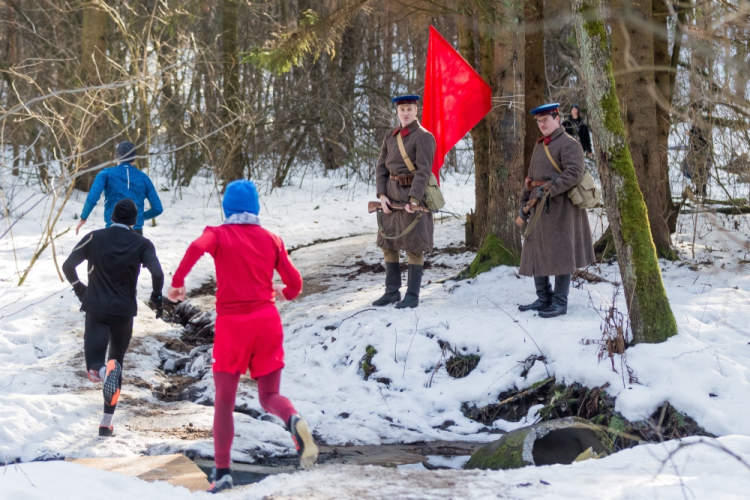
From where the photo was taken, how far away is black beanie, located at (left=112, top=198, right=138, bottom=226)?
186 inches

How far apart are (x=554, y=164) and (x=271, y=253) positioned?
319cm

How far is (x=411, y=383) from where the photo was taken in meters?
5.62

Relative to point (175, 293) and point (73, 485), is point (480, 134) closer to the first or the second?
point (175, 293)

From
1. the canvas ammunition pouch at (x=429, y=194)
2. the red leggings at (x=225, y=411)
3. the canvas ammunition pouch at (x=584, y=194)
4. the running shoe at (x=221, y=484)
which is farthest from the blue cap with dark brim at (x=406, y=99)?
the running shoe at (x=221, y=484)

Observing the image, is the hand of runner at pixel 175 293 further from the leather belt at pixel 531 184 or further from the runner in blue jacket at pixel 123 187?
the runner in blue jacket at pixel 123 187

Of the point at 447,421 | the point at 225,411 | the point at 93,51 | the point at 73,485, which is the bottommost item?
the point at 447,421

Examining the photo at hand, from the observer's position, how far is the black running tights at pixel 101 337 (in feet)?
15.4

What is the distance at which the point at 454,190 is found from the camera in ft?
61.5

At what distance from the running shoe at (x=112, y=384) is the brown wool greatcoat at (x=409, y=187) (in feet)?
9.55

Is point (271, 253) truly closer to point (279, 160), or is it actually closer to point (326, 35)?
point (326, 35)

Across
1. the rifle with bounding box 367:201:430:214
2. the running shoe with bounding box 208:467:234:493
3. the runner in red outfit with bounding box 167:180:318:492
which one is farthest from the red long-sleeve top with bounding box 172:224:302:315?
the rifle with bounding box 367:201:430:214

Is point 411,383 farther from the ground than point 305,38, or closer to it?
closer to it

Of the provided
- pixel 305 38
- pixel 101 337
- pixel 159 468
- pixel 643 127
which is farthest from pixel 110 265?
pixel 643 127

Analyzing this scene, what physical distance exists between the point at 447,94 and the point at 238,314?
4.80m
